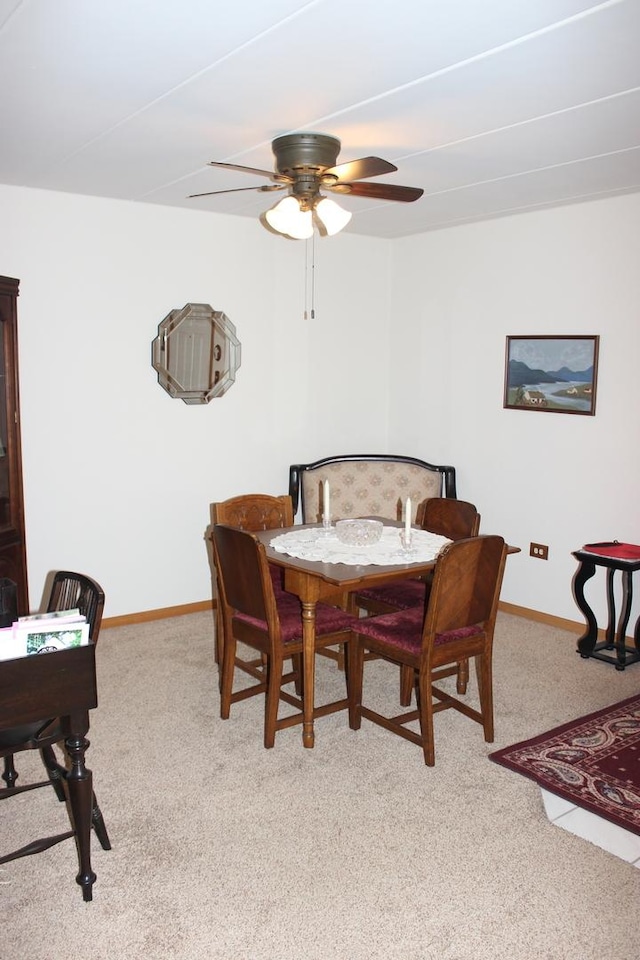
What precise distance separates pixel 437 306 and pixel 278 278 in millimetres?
1125

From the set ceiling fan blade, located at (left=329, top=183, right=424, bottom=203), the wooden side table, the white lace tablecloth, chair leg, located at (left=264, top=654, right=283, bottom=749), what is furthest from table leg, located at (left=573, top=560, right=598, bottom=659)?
ceiling fan blade, located at (left=329, top=183, right=424, bottom=203)

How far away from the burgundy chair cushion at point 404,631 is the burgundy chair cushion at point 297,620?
3.5 inches

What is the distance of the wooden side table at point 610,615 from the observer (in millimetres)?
4164

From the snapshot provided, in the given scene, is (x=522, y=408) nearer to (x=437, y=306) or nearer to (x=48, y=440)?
(x=437, y=306)

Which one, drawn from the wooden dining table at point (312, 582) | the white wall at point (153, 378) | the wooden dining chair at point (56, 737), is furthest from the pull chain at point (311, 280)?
the wooden dining chair at point (56, 737)

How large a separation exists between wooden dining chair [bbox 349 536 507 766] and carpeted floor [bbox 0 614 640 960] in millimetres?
138

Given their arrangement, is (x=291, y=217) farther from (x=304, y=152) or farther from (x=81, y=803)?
(x=81, y=803)

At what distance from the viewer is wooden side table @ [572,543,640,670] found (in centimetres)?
416

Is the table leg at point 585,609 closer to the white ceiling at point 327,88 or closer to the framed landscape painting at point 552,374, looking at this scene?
the framed landscape painting at point 552,374

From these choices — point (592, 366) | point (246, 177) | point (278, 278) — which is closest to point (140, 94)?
point (246, 177)

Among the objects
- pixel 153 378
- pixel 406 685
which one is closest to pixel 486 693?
pixel 406 685

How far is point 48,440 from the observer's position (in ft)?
14.4

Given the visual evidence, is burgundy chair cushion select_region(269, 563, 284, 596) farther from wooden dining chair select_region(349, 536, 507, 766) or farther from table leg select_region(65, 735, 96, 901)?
table leg select_region(65, 735, 96, 901)

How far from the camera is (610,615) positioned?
4.33 m
